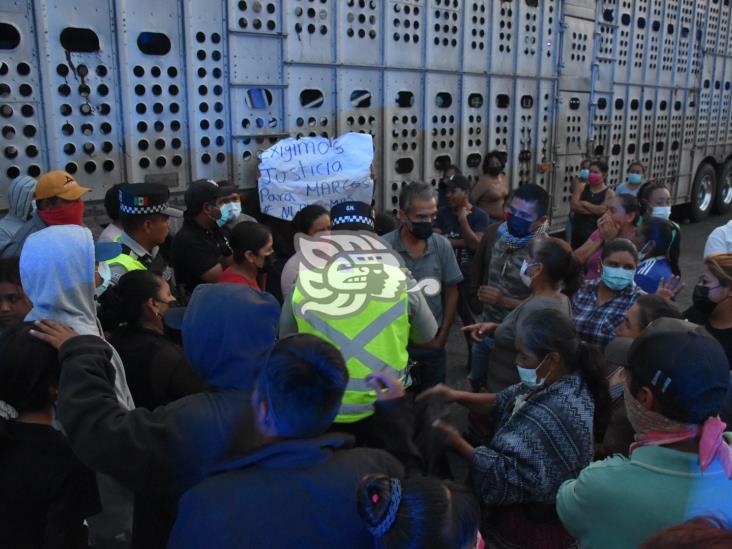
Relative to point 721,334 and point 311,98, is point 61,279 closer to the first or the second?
point 721,334

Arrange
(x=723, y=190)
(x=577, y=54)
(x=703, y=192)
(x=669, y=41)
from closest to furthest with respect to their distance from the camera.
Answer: (x=577, y=54) → (x=669, y=41) → (x=703, y=192) → (x=723, y=190)

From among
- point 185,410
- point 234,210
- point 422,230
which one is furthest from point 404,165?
point 185,410

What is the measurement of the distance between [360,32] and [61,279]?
479 centimetres

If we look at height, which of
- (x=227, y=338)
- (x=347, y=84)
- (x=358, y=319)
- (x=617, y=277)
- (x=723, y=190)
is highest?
(x=347, y=84)

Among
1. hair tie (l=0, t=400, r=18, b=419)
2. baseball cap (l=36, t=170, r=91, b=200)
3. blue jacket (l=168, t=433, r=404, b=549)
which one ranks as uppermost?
baseball cap (l=36, t=170, r=91, b=200)

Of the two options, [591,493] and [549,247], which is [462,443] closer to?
[591,493]

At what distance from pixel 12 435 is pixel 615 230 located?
394 cm

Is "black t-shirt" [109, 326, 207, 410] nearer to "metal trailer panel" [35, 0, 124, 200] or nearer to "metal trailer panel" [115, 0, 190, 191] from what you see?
"metal trailer panel" [35, 0, 124, 200]

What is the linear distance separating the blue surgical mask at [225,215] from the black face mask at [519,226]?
182 centimetres

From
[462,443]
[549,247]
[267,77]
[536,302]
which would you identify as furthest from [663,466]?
[267,77]

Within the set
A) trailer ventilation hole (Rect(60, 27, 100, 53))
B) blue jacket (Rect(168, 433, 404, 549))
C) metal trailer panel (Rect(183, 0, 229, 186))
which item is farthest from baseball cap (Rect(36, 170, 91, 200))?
blue jacket (Rect(168, 433, 404, 549))

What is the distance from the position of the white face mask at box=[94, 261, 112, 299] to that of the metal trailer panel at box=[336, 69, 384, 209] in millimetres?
3655

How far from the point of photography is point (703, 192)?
1259 cm

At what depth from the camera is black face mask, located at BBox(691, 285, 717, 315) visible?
3.09m
